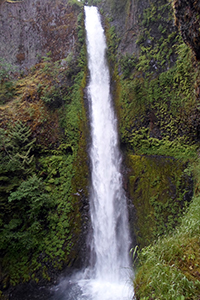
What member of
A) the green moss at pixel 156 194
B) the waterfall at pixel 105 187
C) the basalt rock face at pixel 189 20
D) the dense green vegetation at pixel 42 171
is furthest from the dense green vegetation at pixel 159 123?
the dense green vegetation at pixel 42 171

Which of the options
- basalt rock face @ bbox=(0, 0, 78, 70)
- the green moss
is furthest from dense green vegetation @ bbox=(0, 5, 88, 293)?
basalt rock face @ bbox=(0, 0, 78, 70)

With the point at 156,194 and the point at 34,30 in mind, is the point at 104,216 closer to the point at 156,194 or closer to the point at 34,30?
the point at 156,194

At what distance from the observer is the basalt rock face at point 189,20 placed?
4514 millimetres

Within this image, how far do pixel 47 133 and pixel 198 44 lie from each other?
786 centimetres

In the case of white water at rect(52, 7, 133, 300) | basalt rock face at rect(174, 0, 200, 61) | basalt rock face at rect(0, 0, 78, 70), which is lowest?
white water at rect(52, 7, 133, 300)

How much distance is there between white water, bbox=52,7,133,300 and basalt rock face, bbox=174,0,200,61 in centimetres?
499

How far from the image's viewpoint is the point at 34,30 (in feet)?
49.4

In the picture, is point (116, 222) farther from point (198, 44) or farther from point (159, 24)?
point (159, 24)

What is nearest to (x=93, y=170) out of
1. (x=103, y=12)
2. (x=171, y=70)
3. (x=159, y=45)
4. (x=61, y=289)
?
(x=61, y=289)

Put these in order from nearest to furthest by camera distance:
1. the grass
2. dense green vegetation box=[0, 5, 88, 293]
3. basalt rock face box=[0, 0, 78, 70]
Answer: the grass < dense green vegetation box=[0, 5, 88, 293] < basalt rock face box=[0, 0, 78, 70]

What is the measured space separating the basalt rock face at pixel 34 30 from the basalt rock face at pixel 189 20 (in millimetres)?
9550

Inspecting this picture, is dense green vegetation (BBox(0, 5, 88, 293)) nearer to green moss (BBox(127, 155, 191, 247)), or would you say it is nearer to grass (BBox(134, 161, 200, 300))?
green moss (BBox(127, 155, 191, 247))

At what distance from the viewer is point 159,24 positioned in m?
8.84

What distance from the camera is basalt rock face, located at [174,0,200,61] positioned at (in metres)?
4.51
